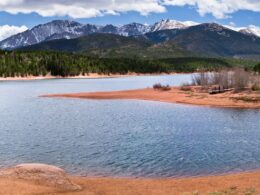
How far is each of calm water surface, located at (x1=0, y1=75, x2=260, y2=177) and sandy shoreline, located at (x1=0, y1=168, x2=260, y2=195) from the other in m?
2.27

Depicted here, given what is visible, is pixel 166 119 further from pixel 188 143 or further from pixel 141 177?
pixel 141 177

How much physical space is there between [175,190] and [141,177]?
5023mm

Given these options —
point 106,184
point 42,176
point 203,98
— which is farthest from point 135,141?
point 203,98

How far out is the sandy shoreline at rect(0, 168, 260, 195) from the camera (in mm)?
22875

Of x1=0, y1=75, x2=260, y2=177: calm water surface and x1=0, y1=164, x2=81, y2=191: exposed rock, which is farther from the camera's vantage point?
x1=0, y1=75, x2=260, y2=177: calm water surface

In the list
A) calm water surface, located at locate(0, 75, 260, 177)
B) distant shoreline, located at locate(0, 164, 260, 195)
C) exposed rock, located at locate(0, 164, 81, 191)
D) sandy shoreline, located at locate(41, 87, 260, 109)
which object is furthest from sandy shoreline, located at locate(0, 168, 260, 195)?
sandy shoreline, located at locate(41, 87, 260, 109)

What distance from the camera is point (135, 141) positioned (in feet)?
138

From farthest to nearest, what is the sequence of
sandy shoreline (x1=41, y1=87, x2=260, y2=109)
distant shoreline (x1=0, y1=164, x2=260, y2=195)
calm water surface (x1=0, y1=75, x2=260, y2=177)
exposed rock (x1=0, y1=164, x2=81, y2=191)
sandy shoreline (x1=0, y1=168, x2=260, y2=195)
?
1. sandy shoreline (x1=41, y1=87, x2=260, y2=109)
2. calm water surface (x1=0, y1=75, x2=260, y2=177)
3. exposed rock (x1=0, y1=164, x2=81, y2=191)
4. distant shoreline (x1=0, y1=164, x2=260, y2=195)
5. sandy shoreline (x1=0, y1=168, x2=260, y2=195)

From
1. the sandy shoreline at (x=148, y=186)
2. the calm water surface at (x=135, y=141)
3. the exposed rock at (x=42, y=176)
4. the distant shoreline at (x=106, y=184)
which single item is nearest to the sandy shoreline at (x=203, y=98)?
the calm water surface at (x=135, y=141)

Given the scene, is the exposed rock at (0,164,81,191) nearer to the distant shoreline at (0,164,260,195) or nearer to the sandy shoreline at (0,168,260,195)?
the distant shoreline at (0,164,260,195)

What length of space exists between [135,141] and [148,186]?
16.0 meters

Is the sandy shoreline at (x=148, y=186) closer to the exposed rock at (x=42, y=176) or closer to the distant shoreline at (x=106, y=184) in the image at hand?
the distant shoreline at (x=106, y=184)

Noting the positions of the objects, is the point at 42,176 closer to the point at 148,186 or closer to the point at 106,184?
the point at 106,184

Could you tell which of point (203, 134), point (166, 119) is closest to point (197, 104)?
point (166, 119)
